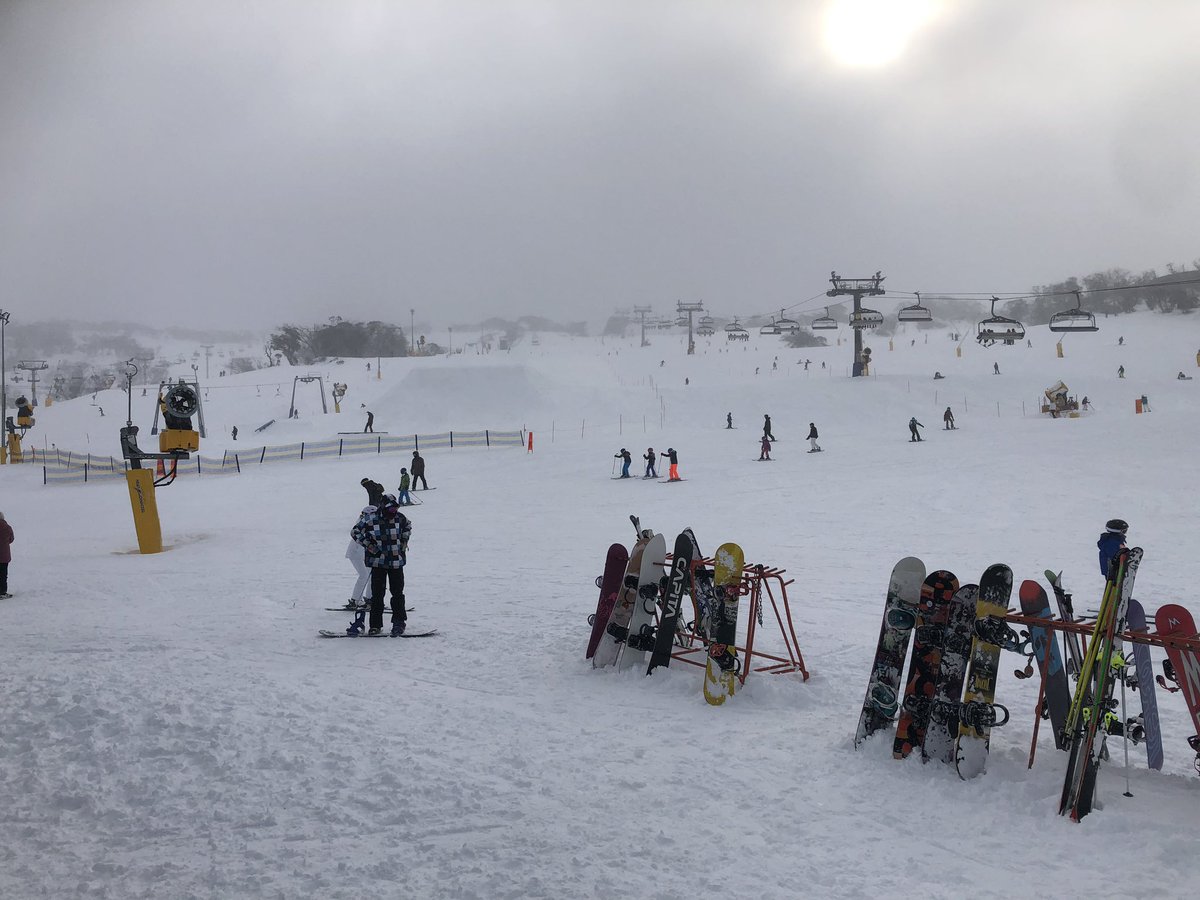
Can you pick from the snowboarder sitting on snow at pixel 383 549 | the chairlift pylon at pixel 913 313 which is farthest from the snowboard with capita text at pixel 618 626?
the chairlift pylon at pixel 913 313

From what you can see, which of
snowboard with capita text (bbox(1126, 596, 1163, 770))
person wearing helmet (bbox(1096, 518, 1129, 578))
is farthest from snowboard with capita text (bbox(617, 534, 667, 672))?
snowboard with capita text (bbox(1126, 596, 1163, 770))

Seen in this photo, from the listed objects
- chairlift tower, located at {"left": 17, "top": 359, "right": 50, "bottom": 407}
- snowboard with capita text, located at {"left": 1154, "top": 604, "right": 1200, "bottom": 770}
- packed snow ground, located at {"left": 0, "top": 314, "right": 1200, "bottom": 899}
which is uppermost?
chairlift tower, located at {"left": 17, "top": 359, "right": 50, "bottom": 407}

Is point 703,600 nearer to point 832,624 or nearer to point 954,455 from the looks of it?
point 832,624

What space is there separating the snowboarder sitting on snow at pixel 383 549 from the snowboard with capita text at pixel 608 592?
232 centimetres

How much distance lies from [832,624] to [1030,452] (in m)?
18.2

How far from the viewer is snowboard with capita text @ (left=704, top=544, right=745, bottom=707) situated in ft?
22.6

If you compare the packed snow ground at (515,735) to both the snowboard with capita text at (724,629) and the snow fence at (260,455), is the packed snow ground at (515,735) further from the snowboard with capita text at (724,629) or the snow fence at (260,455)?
the snow fence at (260,455)

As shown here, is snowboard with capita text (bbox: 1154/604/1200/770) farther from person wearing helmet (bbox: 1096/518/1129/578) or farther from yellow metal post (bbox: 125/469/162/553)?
yellow metal post (bbox: 125/469/162/553)

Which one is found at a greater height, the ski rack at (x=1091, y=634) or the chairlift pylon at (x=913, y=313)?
the chairlift pylon at (x=913, y=313)

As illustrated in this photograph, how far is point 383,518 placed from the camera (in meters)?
8.88

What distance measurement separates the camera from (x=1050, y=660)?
18.6 ft

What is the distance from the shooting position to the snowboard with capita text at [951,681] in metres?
5.49

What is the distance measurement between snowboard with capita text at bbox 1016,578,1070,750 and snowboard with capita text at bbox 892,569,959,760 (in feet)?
1.62

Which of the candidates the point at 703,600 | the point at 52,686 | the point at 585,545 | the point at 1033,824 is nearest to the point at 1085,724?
the point at 1033,824
